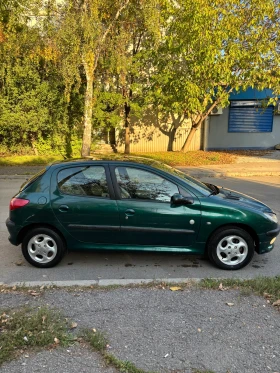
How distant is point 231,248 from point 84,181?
7.00ft

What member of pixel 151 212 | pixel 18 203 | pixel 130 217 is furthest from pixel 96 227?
pixel 18 203

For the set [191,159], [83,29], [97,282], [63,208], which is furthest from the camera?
[191,159]

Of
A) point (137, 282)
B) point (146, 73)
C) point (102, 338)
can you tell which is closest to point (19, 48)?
point (146, 73)

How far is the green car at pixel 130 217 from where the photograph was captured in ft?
14.1

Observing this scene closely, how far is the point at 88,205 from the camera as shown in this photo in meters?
4.33

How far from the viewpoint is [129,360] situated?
8.21ft

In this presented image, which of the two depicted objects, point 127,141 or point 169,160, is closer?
point 169,160

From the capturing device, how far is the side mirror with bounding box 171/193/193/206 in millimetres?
4250

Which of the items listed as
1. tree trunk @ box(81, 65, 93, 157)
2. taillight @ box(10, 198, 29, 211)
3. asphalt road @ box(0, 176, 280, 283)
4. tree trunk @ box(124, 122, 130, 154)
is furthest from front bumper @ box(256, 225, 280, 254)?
tree trunk @ box(124, 122, 130, 154)

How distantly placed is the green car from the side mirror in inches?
0.5

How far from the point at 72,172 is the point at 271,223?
2.72 meters

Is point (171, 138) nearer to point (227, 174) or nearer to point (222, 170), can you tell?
point (222, 170)

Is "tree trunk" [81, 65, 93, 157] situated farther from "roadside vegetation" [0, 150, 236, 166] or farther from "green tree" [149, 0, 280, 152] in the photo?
"green tree" [149, 0, 280, 152]

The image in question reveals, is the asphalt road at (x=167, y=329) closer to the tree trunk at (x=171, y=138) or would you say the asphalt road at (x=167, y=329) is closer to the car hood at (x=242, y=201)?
the car hood at (x=242, y=201)
